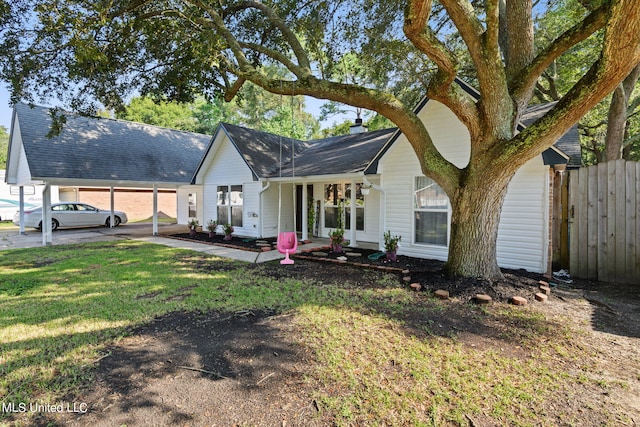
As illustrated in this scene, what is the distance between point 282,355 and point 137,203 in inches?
933

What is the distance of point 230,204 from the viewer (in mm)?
13930

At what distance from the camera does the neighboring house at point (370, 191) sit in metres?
7.08

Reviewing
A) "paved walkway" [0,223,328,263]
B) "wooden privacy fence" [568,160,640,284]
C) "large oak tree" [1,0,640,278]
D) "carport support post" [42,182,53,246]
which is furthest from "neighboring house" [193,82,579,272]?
"carport support post" [42,182,53,246]

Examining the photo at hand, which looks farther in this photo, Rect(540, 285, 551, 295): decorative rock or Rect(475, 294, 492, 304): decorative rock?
Rect(540, 285, 551, 295): decorative rock

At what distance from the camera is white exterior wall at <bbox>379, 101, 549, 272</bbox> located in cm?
692

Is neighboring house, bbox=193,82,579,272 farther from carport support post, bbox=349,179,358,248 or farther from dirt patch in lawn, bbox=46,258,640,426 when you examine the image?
dirt patch in lawn, bbox=46,258,640,426

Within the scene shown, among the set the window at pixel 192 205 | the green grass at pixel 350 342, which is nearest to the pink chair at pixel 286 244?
the green grass at pixel 350 342

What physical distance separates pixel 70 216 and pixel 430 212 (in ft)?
59.4

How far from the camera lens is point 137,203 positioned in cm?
2319

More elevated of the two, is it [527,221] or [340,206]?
[340,206]

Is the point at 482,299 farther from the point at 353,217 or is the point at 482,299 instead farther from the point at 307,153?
the point at 307,153

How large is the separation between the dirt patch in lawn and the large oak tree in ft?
5.03

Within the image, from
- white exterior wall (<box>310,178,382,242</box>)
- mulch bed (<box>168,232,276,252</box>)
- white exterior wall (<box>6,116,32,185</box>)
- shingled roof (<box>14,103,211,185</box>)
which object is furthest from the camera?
white exterior wall (<box>6,116,32,185</box>)

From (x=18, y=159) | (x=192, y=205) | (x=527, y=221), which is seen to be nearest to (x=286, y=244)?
(x=527, y=221)
